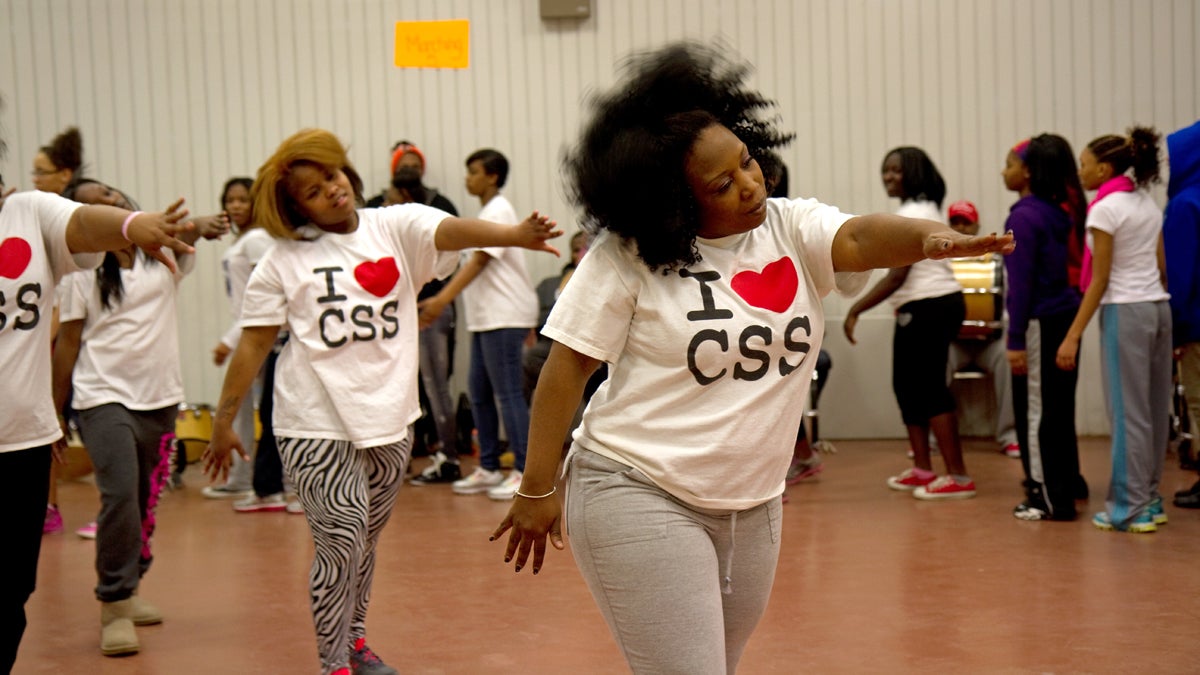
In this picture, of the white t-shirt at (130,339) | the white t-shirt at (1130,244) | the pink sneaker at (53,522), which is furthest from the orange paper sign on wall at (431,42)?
the white t-shirt at (1130,244)

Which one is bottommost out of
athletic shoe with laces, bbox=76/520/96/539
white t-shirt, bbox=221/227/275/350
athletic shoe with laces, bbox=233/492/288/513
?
athletic shoe with laces, bbox=233/492/288/513

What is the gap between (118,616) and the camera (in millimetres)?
4219

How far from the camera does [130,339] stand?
4.43 metres

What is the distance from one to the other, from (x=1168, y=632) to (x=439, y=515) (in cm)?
353

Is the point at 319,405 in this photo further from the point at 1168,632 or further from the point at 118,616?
the point at 1168,632

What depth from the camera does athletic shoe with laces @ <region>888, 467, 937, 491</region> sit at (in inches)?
258

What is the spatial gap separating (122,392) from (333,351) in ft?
3.94

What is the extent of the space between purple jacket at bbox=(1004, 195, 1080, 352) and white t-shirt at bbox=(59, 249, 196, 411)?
3514 mm

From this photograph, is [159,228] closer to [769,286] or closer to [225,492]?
[769,286]

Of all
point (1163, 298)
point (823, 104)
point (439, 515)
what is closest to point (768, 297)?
point (1163, 298)

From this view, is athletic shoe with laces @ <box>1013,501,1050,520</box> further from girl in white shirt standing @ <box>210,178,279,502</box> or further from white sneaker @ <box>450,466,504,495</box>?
girl in white shirt standing @ <box>210,178,279,502</box>

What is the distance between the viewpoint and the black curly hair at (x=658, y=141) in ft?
7.49

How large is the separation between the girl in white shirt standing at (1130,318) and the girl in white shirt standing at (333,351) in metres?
2.85

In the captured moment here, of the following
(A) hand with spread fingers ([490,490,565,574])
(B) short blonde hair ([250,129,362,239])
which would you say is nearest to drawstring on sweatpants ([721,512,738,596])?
(A) hand with spread fingers ([490,490,565,574])
